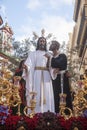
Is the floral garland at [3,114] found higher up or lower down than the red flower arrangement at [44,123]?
higher up

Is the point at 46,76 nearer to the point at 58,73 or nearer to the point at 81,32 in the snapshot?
the point at 58,73

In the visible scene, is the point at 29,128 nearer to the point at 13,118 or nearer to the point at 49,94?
the point at 13,118

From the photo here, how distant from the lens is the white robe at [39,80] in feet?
28.1

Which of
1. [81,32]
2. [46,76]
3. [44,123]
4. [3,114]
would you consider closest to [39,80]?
[46,76]

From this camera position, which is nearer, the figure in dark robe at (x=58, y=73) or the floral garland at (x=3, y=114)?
the floral garland at (x=3, y=114)

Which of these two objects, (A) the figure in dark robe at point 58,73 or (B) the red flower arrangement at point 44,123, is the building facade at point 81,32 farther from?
(B) the red flower arrangement at point 44,123

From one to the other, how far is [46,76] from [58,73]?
278 mm

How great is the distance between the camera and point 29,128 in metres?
5.60

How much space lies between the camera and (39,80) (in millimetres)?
8789

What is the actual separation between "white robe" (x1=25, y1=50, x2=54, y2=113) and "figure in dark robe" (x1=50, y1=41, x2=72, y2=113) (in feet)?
0.59

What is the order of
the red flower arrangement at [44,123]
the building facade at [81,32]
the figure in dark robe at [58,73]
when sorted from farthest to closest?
the building facade at [81,32] < the figure in dark robe at [58,73] < the red flower arrangement at [44,123]

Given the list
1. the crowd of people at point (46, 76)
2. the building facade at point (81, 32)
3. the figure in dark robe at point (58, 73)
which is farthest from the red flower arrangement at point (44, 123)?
the building facade at point (81, 32)

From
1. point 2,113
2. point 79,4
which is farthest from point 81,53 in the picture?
point 2,113

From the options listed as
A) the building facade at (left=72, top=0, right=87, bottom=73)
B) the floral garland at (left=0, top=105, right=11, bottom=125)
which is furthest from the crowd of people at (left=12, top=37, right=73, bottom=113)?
the building facade at (left=72, top=0, right=87, bottom=73)
